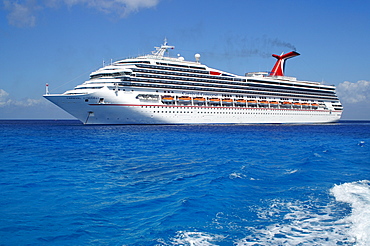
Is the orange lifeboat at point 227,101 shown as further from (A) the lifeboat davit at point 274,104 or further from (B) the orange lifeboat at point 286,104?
(B) the orange lifeboat at point 286,104

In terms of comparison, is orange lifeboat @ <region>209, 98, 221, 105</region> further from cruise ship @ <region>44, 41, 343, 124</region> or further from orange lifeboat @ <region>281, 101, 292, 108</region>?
orange lifeboat @ <region>281, 101, 292, 108</region>

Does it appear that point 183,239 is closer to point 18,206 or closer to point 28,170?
point 18,206

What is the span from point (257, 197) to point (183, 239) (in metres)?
3.95

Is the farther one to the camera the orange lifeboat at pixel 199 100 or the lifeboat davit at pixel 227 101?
the lifeboat davit at pixel 227 101

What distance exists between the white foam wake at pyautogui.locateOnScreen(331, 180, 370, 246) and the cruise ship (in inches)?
1530

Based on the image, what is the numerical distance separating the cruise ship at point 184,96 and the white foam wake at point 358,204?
38862 millimetres

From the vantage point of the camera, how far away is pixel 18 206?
901 cm

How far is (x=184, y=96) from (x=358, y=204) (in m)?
47.2

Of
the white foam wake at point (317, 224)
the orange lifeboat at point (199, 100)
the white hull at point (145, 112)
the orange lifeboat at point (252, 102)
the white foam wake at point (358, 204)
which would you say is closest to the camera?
the white foam wake at point (317, 224)

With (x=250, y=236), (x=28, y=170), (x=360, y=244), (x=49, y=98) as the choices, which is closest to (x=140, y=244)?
(x=250, y=236)

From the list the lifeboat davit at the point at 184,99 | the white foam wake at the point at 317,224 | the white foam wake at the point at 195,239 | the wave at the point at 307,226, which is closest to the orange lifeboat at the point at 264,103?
the lifeboat davit at the point at 184,99

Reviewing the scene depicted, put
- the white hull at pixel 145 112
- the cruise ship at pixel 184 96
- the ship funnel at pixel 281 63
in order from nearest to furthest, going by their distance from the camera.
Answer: the white hull at pixel 145 112 < the cruise ship at pixel 184 96 < the ship funnel at pixel 281 63

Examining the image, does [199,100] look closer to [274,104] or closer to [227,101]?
[227,101]

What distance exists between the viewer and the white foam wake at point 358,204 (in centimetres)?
683
